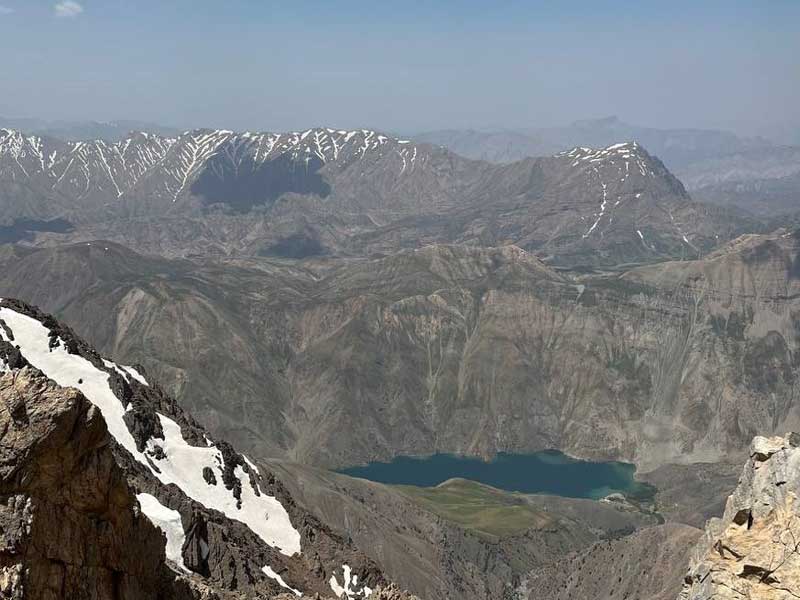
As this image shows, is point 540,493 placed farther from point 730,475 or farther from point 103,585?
point 103,585

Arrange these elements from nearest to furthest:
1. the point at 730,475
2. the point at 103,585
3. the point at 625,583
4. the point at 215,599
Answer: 1. the point at 103,585
2. the point at 215,599
3. the point at 625,583
4. the point at 730,475

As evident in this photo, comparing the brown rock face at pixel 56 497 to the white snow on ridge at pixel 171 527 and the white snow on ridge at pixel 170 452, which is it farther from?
the white snow on ridge at pixel 170 452

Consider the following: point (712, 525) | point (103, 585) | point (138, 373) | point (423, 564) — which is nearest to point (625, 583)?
point (423, 564)

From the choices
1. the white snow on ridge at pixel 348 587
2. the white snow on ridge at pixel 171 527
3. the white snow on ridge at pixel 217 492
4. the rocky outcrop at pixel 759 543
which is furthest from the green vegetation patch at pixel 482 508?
the rocky outcrop at pixel 759 543

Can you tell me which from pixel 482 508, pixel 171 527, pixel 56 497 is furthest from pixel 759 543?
pixel 482 508

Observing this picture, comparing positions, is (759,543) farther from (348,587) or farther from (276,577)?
(348,587)
